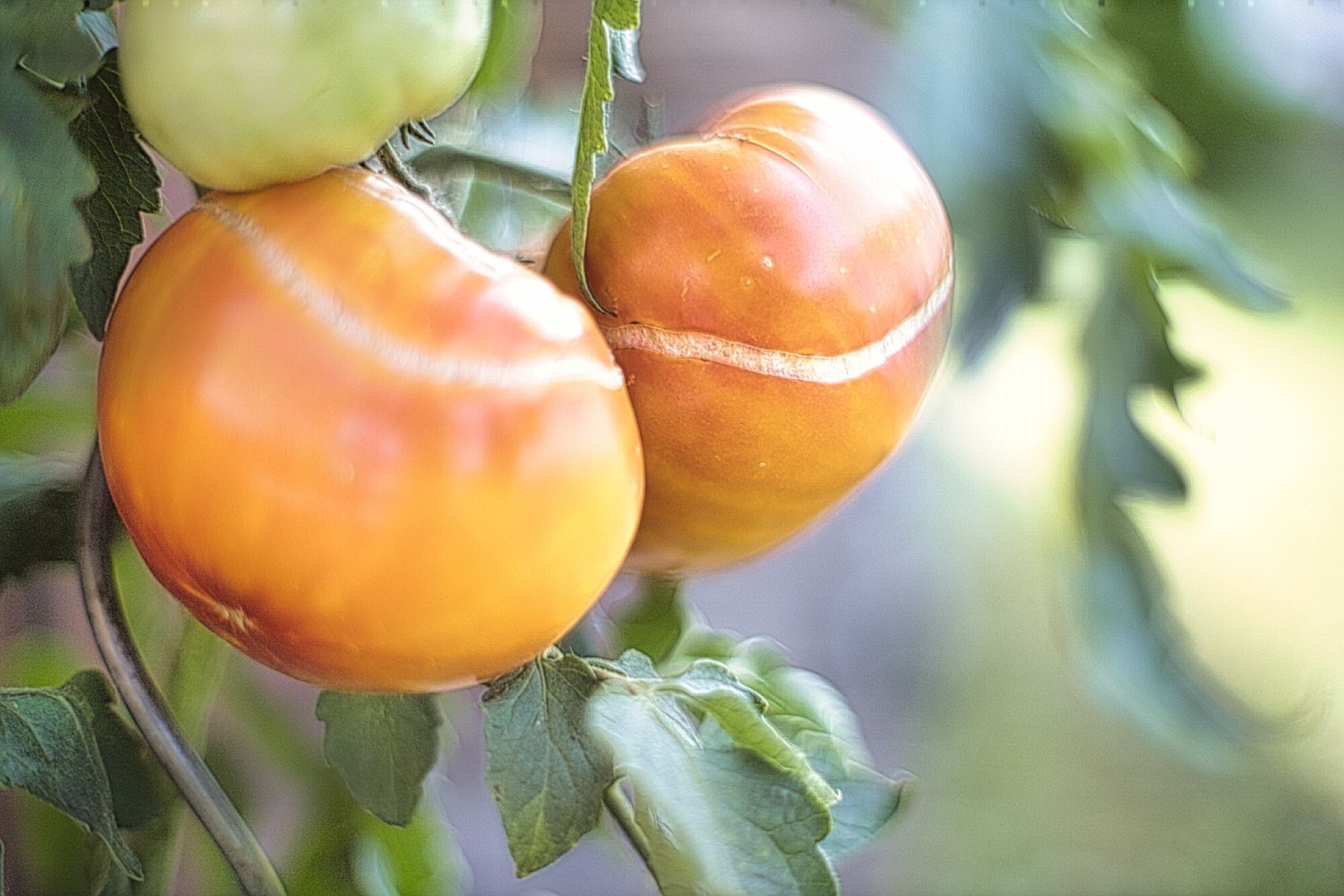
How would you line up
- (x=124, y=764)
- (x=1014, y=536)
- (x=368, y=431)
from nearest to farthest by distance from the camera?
(x=368, y=431)
(x=124, y=764)
(x=1014, y=536)

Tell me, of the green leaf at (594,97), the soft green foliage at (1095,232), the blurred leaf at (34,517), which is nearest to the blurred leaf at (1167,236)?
the soft green foliage at (1095,232)

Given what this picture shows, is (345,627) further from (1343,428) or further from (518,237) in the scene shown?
(1343,428)

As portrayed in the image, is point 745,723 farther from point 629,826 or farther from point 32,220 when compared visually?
point 32,220

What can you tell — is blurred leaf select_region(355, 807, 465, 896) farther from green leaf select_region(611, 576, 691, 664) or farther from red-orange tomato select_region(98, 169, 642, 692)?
red-orange tomato select_region(98, 169, 642, 692)

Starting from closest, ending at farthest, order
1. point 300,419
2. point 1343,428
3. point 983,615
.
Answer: point 300,419 → point 1343,428 → point 983,615

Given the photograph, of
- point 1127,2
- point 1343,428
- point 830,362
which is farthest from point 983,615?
point 830,362

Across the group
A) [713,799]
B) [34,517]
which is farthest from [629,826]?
[34,517]
